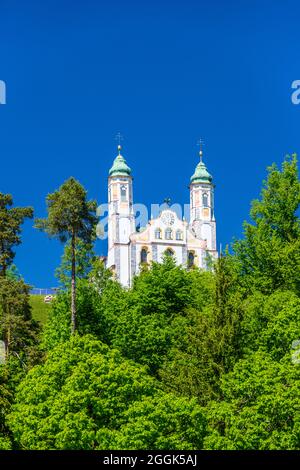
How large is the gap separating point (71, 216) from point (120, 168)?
8750 centimetres

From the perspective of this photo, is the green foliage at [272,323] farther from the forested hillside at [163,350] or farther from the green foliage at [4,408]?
the green foliage at [4,408]

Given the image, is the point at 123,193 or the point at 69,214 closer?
the point at 69,214

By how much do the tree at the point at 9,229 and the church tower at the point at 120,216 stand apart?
238 feet

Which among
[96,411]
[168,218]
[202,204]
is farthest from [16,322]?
[202,204]

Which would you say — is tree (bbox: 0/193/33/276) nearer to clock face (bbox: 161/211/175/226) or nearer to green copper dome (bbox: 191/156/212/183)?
clock face (bbox: 161/211/175/226)

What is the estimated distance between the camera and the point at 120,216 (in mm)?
130750

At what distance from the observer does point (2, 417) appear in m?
35.0

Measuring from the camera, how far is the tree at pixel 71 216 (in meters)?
46.1

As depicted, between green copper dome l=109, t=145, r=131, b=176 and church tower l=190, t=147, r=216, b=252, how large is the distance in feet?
35.3

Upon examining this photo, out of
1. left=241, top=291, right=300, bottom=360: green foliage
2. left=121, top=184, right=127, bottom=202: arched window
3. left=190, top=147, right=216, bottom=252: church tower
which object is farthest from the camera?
left=190, top=147, right=216, bottom=252: church tower

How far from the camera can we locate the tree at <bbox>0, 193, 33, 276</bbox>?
50.9 metres

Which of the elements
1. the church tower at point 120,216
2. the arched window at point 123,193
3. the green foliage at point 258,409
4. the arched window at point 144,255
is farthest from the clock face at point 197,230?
the green foliage at point 258,409

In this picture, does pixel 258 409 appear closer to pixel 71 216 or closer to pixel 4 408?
pixel 4 408

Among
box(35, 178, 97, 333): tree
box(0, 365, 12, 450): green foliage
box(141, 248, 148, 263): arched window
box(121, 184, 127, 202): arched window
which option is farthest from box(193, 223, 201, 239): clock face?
box(0, 365, 12, 450): green foliage
